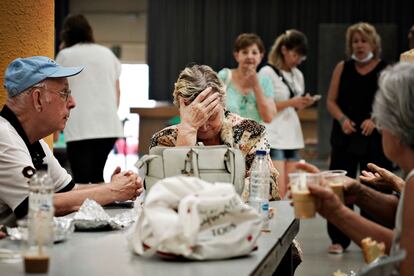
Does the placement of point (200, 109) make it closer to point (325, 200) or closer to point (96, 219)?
point (96, 219)

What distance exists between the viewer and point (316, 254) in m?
7.10

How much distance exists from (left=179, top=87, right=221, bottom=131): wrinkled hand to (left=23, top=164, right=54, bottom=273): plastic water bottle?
1.61 m

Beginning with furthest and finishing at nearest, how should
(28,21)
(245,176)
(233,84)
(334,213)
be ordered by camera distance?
(233,84)
(28,21)
(245,176)
(334,213)

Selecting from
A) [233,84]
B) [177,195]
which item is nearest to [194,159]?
[177,195]

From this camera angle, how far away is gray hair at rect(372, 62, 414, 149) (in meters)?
2.68

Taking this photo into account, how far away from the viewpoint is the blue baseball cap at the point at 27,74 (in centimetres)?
376

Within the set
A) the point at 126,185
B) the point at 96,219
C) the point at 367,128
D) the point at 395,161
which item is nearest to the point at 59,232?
the point at 96,219

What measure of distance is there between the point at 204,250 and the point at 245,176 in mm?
1513

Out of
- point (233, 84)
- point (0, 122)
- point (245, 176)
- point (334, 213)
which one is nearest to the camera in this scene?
point (334, 213)

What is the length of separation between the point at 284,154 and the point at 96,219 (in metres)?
4.30

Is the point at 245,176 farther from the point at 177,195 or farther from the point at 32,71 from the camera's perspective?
the point at 177,195

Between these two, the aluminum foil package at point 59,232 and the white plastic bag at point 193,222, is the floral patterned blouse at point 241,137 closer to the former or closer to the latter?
the aluminum foil package at point 59,232

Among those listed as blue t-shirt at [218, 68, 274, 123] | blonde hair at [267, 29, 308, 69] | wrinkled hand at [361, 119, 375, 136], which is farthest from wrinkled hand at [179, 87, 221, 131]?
blonde hair at [267, 29, 308, 69]

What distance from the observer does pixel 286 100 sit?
7.50m
